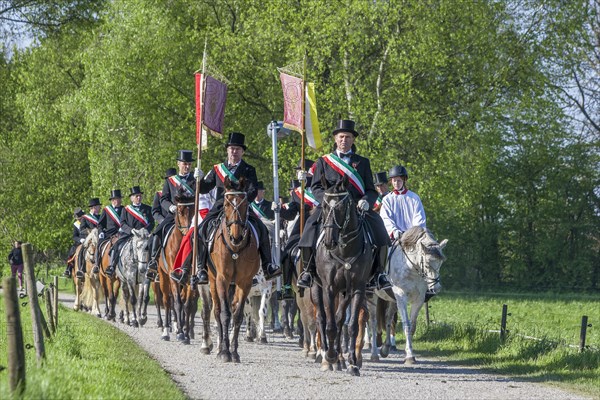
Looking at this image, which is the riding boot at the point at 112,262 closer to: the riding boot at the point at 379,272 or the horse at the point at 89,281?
the horse at the point at 89,281

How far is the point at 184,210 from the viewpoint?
56.2 feet

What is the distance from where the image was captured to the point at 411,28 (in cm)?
3075

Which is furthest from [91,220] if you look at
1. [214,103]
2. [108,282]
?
[214,103]

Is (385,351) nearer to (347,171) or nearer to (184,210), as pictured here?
(347,171)

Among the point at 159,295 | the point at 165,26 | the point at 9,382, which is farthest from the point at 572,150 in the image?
the point at 9,382

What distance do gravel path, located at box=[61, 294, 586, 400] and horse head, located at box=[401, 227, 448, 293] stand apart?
3.88 ft

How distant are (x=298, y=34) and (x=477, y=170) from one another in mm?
6827

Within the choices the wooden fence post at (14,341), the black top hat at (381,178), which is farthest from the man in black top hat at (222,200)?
the wooden fence post at (14,341)

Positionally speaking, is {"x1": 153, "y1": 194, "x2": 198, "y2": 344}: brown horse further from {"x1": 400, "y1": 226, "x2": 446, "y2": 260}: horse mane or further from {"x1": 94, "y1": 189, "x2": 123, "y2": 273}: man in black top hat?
{"x1": 94, "y1": 189, "x2": 123, "y2": 273}: man in black top hat

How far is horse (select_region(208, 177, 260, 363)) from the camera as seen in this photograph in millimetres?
14195

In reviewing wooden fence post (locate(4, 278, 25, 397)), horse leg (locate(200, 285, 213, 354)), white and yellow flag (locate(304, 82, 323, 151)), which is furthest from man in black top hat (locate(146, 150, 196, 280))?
wooden fence post (locate(4, 278, 25, 397))

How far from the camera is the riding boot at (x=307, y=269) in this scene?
13.4 m

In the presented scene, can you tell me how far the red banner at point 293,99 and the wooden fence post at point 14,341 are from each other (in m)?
9.12

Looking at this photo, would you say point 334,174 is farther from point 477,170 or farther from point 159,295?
point 477,170
